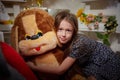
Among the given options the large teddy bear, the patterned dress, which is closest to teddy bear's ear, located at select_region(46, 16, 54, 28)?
the large teddy bear

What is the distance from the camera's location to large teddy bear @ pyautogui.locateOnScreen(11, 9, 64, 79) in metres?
1.11

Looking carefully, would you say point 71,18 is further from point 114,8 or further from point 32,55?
point 114,8

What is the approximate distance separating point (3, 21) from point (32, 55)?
1.30 ft

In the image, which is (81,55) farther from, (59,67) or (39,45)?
(39,45)

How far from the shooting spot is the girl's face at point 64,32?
1130 millimetres

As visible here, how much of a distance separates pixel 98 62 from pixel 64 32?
11.9 inches

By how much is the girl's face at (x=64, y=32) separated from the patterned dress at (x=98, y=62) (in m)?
0.06

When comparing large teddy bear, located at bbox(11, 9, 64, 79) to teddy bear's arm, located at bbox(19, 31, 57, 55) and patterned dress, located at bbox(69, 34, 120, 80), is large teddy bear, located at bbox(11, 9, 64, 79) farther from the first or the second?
patterned dress, located at bbox(69, 34, 120, 80)

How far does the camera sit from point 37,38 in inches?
44.0

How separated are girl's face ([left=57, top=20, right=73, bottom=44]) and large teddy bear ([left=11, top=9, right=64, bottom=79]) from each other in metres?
0.03

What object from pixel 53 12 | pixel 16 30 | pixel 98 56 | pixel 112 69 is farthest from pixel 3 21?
pixel 112 69

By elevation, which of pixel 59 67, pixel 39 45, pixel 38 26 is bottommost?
pixel 59 67

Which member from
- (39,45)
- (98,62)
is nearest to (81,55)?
(98,62)

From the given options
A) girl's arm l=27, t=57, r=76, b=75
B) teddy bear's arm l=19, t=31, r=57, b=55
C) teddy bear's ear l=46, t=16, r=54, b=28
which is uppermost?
teddy bear's ear l=46, t=16, r=54, b=28
